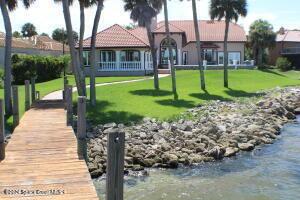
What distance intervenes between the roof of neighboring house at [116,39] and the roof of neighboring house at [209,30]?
7990 millimetres

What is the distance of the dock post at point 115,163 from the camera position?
271 inches

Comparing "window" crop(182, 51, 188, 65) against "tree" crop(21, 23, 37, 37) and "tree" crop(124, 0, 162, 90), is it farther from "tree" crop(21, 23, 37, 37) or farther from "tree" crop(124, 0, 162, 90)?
"tree" crop(21, 23, 37, 37)

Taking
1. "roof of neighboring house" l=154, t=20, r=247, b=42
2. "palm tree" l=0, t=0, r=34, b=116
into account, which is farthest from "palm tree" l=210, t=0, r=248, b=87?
"roof of neighboring house" l=154, t=20, r=247, b=42

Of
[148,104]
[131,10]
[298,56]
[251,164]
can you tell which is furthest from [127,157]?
[298,56]

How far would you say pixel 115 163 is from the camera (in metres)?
6.93

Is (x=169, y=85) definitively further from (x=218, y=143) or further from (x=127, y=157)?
(x=127, y=157)

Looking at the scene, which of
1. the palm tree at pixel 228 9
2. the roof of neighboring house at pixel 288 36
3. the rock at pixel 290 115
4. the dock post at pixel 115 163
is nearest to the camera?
the dock post at pixel 115 163

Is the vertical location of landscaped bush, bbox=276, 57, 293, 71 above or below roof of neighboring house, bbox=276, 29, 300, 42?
below

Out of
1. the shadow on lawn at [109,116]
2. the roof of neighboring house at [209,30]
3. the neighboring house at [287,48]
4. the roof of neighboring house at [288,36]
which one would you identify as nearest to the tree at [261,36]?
the roof of neighboring house at [209,30]

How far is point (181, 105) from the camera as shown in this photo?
30.9 metres

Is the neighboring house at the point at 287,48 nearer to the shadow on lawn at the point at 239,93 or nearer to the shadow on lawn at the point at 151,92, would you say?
the shadow on lawn at the point at 239,93

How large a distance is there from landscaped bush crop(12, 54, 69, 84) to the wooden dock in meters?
28.5

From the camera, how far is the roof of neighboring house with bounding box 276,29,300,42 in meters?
80.9

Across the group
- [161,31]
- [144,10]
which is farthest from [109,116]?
[161,31]
